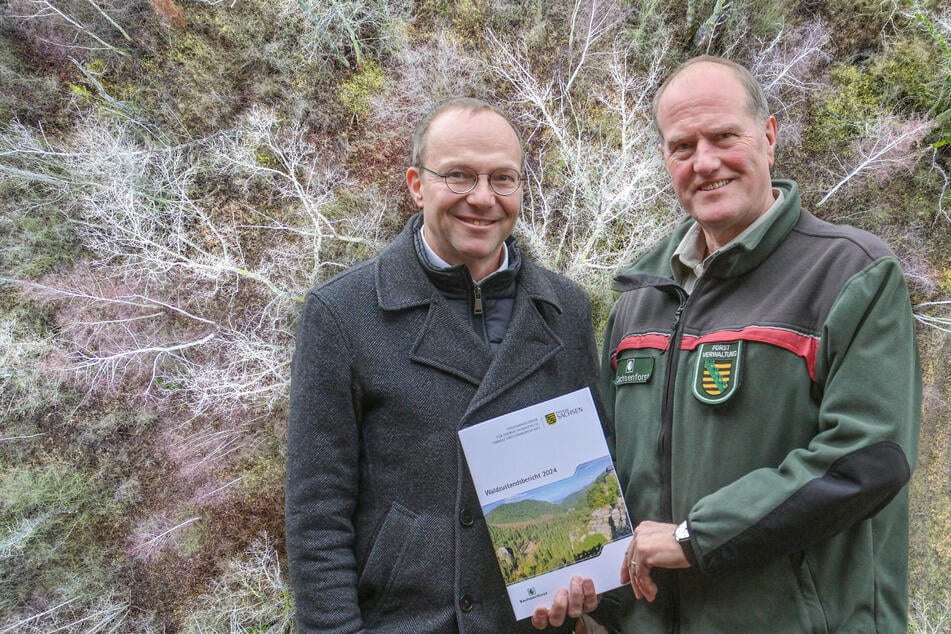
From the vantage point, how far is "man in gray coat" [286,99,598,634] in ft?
4.33

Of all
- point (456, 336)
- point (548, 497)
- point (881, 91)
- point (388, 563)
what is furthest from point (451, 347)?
point (881, 91)

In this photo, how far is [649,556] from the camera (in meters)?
1.25

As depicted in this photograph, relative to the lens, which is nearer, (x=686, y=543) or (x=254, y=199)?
(x=686, y=543)

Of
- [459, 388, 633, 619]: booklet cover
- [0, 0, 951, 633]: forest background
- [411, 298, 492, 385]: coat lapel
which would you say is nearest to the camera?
[459, 388, 633, 619]: booklet cover

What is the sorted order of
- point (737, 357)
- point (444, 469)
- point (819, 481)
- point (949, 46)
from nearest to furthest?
point (819, 481), point (737, 357), point (444, 469), point (949, 46)

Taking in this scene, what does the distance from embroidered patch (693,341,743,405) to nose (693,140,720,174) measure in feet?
1.33

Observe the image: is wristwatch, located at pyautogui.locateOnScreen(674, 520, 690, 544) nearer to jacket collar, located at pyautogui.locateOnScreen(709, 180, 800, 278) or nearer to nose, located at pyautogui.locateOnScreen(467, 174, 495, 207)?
jacket collar, located at pyautogui.locateOnScreen(709, 180, 800, 278)

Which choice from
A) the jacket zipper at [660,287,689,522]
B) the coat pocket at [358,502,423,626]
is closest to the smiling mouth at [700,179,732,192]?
the jacket zipper at [660,287,689,522]

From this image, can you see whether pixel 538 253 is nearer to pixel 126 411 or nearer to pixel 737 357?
pixel 737 357

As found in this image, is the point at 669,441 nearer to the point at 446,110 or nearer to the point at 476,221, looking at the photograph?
the point at 476,221

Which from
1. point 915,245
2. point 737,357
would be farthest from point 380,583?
point 915,245

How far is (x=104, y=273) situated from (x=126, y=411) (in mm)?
495

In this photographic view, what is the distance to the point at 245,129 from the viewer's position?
221cm

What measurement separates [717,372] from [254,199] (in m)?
1.73
